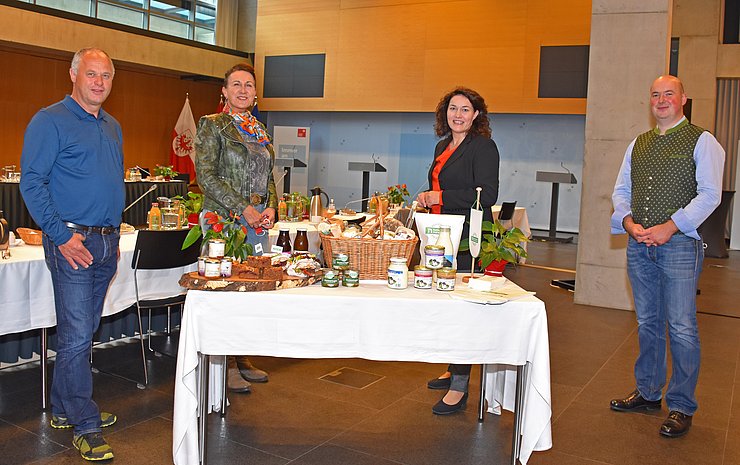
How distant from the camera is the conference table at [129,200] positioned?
26.3 feet

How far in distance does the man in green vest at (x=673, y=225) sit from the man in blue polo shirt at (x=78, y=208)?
8.33 ft

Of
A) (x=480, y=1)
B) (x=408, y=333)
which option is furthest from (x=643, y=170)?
(x=480, y=1)

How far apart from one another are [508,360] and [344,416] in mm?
1189

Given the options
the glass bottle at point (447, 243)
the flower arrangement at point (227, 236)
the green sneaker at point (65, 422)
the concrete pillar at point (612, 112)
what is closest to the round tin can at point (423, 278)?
the glass bottle at point (447, 243)

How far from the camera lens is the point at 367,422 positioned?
3.50 metres

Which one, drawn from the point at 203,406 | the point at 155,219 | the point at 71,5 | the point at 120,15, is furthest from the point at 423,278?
the point at 120,15

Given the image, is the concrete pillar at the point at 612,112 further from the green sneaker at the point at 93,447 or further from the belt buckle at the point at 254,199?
the green sneaker at the point at 93,447

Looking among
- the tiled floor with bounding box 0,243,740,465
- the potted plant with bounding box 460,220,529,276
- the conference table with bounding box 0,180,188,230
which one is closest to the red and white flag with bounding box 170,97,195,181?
the conference table with bounding box 0,180,188,230

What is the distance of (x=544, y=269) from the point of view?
907cm

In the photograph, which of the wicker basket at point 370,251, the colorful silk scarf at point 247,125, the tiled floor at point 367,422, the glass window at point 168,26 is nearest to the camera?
the wicker basket at point 370,251

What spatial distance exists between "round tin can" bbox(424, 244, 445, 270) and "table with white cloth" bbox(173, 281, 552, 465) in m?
0.16

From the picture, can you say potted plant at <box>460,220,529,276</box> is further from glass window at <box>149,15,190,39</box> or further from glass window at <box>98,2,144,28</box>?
glass window at <box>149,15,190,39</box>

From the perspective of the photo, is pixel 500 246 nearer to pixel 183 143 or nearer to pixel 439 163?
pixel 439 163

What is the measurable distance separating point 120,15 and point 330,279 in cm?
1232
